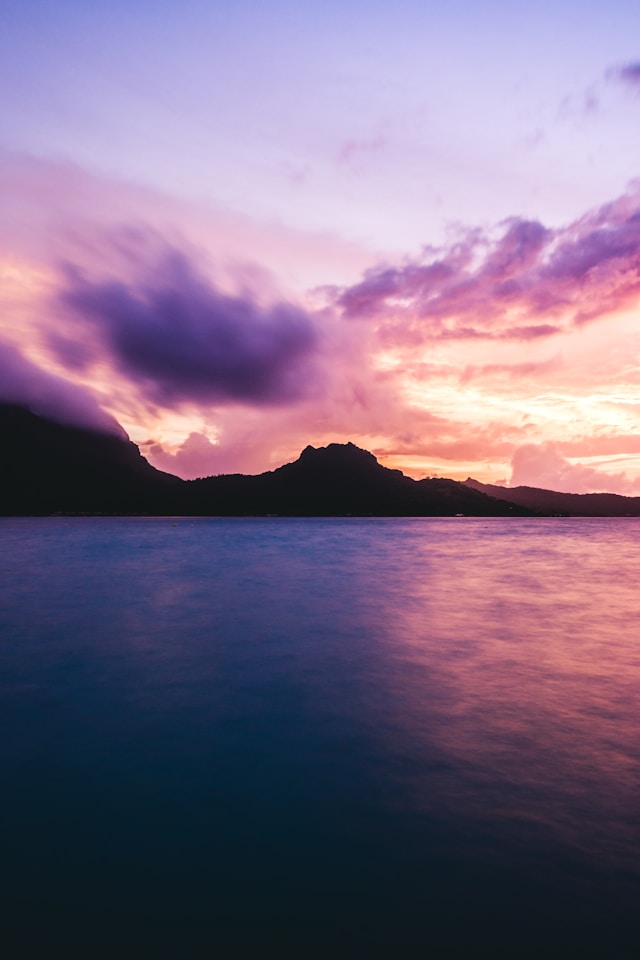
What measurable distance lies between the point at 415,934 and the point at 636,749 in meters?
5.84

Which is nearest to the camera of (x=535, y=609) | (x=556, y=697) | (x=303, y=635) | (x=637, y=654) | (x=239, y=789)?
(x=239, y=789)

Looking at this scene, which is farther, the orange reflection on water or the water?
the orange reflection on water

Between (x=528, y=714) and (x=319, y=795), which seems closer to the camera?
(x=319, y=795)

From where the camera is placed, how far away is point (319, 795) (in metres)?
7.48

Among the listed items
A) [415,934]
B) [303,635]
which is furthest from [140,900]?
[303,635]

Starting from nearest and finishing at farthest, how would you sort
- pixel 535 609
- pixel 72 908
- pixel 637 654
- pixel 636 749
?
pixel 72 908
pixel 636 749
pixel 637 654
pixel 535 609

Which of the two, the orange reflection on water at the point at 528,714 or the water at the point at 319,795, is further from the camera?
the orange reflection on water at the point at 528,714

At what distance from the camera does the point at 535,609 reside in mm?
24406

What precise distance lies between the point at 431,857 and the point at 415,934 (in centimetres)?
116

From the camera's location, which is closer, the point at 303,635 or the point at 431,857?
the point at 431,857

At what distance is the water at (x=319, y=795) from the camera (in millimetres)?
4957

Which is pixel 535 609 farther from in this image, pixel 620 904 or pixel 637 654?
pixel 620 904

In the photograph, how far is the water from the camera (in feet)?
16.3

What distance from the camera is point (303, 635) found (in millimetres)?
18547
